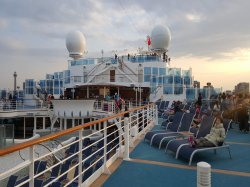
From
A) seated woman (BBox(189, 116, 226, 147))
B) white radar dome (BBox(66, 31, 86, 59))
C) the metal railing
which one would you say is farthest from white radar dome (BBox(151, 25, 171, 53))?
seated woman (BBox(189, 116, 226, 147))

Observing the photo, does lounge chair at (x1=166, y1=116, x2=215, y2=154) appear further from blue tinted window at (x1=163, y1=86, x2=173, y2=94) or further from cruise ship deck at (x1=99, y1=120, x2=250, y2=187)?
blue tinted window at (x1=163, y1=86, x2=173, y2=94)

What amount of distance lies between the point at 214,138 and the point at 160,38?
28.9m

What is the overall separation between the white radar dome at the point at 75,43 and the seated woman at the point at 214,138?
33.0 metres

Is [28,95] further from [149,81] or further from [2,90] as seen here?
[149,81]

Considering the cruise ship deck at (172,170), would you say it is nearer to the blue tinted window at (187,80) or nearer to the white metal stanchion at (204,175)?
the white metal stanchion at (204,175)

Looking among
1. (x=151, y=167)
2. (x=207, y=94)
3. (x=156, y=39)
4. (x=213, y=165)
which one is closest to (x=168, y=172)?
(x=151, y=167)

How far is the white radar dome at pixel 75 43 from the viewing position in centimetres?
3678

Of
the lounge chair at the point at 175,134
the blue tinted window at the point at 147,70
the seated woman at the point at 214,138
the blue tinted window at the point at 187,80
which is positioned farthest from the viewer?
the blue tinted window at the point at 187,80

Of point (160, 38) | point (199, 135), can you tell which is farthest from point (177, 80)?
point (199, 135)

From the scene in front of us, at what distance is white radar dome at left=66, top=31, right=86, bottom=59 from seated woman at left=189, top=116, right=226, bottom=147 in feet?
108

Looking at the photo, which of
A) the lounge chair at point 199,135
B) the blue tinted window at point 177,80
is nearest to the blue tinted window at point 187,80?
the blue tinted window at point 177,80

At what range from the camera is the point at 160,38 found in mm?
33281

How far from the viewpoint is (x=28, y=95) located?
38594 millimetres

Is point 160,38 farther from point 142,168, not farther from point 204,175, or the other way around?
point 204,175
